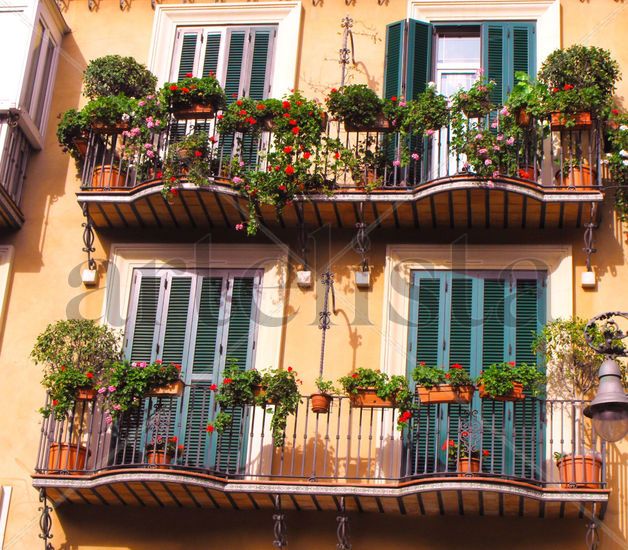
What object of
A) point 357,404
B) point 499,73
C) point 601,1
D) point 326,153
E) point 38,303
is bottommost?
point 357,404

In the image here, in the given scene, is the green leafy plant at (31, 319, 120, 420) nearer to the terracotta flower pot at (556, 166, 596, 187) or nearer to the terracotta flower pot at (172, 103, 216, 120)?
the terracotta flower pot at (172, 103, 216, 120)

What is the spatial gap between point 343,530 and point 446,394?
162 cm

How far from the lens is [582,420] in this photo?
13547 mm

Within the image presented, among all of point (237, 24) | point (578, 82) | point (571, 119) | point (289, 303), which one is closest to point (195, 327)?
point (289, 303)

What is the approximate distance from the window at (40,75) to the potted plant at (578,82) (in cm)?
580

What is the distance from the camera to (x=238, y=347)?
14695 mm

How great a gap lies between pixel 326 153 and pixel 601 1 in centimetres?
406

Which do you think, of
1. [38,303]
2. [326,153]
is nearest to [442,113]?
[326,153]

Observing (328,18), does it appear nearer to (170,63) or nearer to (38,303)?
(170,63)

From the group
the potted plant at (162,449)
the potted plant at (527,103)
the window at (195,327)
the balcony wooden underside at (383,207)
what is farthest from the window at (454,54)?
the potted plant at (162,449)

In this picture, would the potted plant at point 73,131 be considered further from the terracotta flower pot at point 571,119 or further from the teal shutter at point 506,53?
the terracotta flower pot at point 571,119

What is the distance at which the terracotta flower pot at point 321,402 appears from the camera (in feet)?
44.3

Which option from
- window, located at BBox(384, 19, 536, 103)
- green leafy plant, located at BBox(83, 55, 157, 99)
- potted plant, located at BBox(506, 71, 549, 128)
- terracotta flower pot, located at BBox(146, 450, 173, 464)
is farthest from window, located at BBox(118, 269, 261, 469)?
potted plant, located at BBox(506, 71, 549, 128)

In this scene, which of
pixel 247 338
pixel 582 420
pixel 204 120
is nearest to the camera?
pixel 582 420
